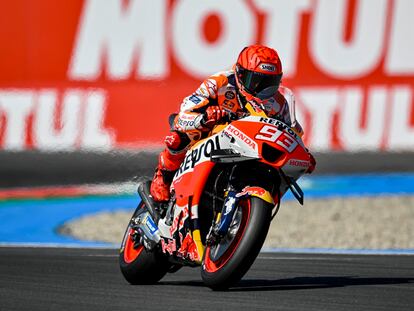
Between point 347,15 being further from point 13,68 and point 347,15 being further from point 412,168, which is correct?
point 13,68

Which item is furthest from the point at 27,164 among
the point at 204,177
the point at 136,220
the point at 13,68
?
the point at 204,177

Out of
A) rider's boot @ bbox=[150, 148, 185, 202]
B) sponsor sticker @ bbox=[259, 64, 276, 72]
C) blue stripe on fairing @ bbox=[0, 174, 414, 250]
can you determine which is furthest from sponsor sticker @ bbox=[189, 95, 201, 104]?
blue stripe on fairing @ bbox=[0, 174, 414, 250]

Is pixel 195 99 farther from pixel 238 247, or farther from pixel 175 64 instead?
pixel 175 64

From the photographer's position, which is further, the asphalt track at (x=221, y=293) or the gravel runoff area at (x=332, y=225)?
the gravel runoff area at (x=332, y=225)

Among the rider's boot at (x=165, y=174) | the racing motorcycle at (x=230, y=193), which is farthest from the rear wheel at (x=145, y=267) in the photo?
the rider's boot at (x=165, y=174)

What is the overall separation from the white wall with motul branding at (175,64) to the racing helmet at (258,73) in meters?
8.20

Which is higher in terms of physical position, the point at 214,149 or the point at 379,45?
the point at 214,149

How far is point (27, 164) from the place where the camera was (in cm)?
1606

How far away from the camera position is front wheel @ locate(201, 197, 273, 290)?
6531 mm

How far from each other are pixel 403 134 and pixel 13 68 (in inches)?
225

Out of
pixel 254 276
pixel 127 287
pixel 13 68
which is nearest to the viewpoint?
pixel 127 287

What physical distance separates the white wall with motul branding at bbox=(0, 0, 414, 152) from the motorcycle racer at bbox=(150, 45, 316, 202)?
315 inches

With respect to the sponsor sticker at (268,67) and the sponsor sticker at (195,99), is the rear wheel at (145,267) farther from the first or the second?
the sponsor sticker at (268,67)

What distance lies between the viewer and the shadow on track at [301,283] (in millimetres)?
7298
